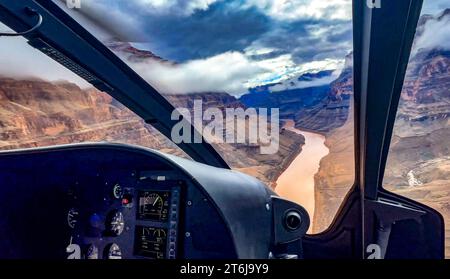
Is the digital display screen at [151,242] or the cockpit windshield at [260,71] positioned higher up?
the cockpit windshield at [260,71]

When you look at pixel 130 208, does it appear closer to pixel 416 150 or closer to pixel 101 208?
pixel 101 208

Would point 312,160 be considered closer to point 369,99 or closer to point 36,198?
point 369,99

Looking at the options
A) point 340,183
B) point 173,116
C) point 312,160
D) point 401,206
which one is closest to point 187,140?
point 173,116

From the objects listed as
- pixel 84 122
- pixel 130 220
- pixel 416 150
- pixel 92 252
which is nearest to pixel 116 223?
pixel 130 220

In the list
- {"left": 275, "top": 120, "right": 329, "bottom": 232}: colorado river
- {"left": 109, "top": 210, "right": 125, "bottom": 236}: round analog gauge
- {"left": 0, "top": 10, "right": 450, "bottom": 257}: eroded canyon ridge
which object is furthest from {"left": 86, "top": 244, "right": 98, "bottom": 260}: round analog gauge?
{"left": 275, "top": 120, "right": 329, "bottom": 232}: colorado river

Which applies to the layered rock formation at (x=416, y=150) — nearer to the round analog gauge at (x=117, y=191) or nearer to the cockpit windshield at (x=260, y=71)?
the cockpit windshield at (x=260, y=71)

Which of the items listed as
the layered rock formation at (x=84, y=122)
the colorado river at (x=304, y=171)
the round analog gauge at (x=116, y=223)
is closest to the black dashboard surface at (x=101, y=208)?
the round analog gauge at (x=116, y=223)

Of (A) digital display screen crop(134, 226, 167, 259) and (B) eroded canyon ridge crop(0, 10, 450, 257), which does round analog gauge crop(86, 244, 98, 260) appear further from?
(B) eroded canyon ridge crop(0, 10, 450, 257)
